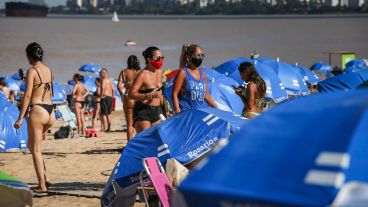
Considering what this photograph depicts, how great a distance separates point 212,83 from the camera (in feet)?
36.3

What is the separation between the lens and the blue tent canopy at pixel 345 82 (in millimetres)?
10890

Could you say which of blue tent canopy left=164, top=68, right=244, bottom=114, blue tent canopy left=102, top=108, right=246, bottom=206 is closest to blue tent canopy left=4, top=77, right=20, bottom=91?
blue tent canopy left=164, top=68, right=244, bottom=114

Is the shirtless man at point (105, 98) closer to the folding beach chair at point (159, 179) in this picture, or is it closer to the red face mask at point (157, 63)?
the red face mask at point (157, 63)

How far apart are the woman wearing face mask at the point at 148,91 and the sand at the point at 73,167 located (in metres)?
0.75

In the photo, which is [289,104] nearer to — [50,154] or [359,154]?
[359,154]

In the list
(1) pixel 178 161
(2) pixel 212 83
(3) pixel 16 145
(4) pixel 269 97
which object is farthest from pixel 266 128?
(4) pixel 269 97

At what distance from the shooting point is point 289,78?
52.7ft

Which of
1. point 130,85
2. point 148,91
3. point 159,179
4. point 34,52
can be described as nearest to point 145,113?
point 148,91

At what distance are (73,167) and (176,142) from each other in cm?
431

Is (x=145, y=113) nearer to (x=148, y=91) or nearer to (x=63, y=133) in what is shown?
(x=148, y=91)

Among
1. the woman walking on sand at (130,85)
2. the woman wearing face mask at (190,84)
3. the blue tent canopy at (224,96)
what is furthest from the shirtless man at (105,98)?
the woman wearing face mask at (190,84)

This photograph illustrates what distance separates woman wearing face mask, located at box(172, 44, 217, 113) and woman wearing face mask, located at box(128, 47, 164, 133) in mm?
457

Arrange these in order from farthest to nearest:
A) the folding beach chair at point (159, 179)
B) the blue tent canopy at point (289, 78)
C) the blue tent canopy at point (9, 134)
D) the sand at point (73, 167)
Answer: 1. the blue tent canopy at point (289, 78)
2. the blue tent canopy at point (9, 134)
3. the sand at point (73, 167)
4. the folding beach chair at point (159, 179)

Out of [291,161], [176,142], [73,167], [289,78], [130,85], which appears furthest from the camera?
[289,78]
